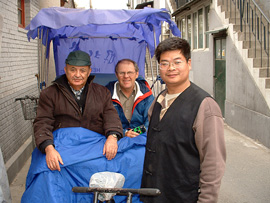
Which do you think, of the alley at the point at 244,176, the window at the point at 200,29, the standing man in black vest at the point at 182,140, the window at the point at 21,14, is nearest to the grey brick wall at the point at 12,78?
the window at the point at 21,14

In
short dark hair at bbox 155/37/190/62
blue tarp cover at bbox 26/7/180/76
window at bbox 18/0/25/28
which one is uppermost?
window at bbox 18/0/25/28

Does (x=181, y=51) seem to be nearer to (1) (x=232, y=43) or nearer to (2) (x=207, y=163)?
(2) (x=207, y=163)

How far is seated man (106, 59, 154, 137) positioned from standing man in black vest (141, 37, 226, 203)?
1.89 m

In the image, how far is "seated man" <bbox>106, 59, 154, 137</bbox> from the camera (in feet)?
13.7

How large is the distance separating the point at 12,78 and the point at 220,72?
6560mm

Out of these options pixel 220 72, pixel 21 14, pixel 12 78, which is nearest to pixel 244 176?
pixel 12 78

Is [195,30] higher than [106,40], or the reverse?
[195,30]

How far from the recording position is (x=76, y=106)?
3436 millimetres

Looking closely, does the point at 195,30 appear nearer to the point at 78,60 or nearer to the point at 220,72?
the point at 220,72

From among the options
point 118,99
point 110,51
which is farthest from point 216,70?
point 118,99

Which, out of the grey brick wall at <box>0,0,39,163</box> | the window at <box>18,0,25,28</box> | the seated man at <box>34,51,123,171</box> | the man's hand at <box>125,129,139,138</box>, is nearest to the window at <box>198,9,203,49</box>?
the window at <box>18,0,25,28</box>

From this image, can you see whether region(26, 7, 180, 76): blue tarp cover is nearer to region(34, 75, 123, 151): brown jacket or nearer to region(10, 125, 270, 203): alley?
region(34, 75, 123, 151): brown jacket

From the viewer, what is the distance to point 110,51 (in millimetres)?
6484

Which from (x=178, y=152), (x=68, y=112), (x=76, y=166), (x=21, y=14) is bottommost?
(x=76, y=166)
